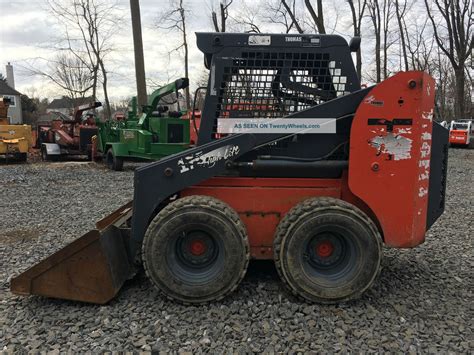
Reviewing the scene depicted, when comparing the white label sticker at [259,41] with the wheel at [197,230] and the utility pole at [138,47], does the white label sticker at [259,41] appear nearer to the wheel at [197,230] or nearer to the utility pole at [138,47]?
the wheel at [197,230]

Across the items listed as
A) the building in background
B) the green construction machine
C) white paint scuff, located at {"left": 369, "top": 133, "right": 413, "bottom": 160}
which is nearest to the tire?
the green construction machine

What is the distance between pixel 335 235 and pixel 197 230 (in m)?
1.17

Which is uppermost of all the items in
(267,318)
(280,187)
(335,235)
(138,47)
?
(138,47)

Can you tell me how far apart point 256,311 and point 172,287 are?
0.72 meters

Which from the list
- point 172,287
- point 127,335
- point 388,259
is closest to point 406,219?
point 388,259

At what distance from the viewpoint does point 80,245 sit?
11.9ft

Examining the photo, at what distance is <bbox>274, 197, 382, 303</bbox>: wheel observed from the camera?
3.58 m

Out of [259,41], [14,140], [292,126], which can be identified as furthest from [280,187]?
[14,140]

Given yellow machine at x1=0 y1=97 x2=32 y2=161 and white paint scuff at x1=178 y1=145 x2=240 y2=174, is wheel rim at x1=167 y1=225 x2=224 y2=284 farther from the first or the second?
yellow machine at x1=0 y1=97 x2=32 y2=161

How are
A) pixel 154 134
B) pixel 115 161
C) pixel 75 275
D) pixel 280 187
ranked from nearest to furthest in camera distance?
pixel 75 275 → pixel 280 187 → pixel 154 134 → pixel 115 161

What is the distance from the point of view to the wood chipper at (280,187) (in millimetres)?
3621

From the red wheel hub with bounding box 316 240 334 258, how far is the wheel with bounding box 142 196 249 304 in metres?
0.62

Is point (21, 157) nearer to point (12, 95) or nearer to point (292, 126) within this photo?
point (292, 126)

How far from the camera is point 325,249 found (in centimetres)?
375
